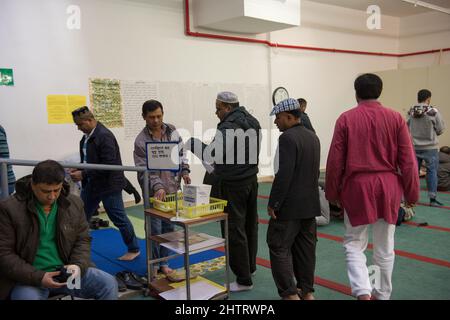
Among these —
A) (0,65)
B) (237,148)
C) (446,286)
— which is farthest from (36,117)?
(446,286)

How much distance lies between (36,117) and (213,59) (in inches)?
113

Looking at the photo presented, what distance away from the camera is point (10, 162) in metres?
2.24

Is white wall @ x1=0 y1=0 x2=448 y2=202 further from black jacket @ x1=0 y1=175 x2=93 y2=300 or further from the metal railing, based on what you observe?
black jacket @ x1=0 y1=175 x2=93 y2=300

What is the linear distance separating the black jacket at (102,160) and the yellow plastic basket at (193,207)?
2.14 feet

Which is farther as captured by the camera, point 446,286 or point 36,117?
point 36,117

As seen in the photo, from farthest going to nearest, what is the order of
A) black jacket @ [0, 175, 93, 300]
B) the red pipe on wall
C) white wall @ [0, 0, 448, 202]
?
the red pipe on wall, white wall @ [0, 0, 448, 202], black jacket @ [0, 175, 93, 300]

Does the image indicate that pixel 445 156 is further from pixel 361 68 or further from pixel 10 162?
pixel 10 162

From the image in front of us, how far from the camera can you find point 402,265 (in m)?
3.27

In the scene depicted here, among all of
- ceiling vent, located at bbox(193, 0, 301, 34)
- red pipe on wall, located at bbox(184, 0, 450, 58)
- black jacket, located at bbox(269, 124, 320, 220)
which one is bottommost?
black jacket, located at bbox(269, 124, 320, 220)

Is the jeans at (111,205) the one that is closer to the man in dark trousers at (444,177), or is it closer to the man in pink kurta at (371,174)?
the man in pink kurta at (371,174)

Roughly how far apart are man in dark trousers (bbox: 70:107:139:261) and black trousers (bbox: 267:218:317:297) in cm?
144

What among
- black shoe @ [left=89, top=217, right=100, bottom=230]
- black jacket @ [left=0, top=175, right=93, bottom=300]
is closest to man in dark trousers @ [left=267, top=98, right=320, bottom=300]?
black jacket @ [left=0, top=175, right=93, bottom=300]

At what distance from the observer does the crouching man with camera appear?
190cm
